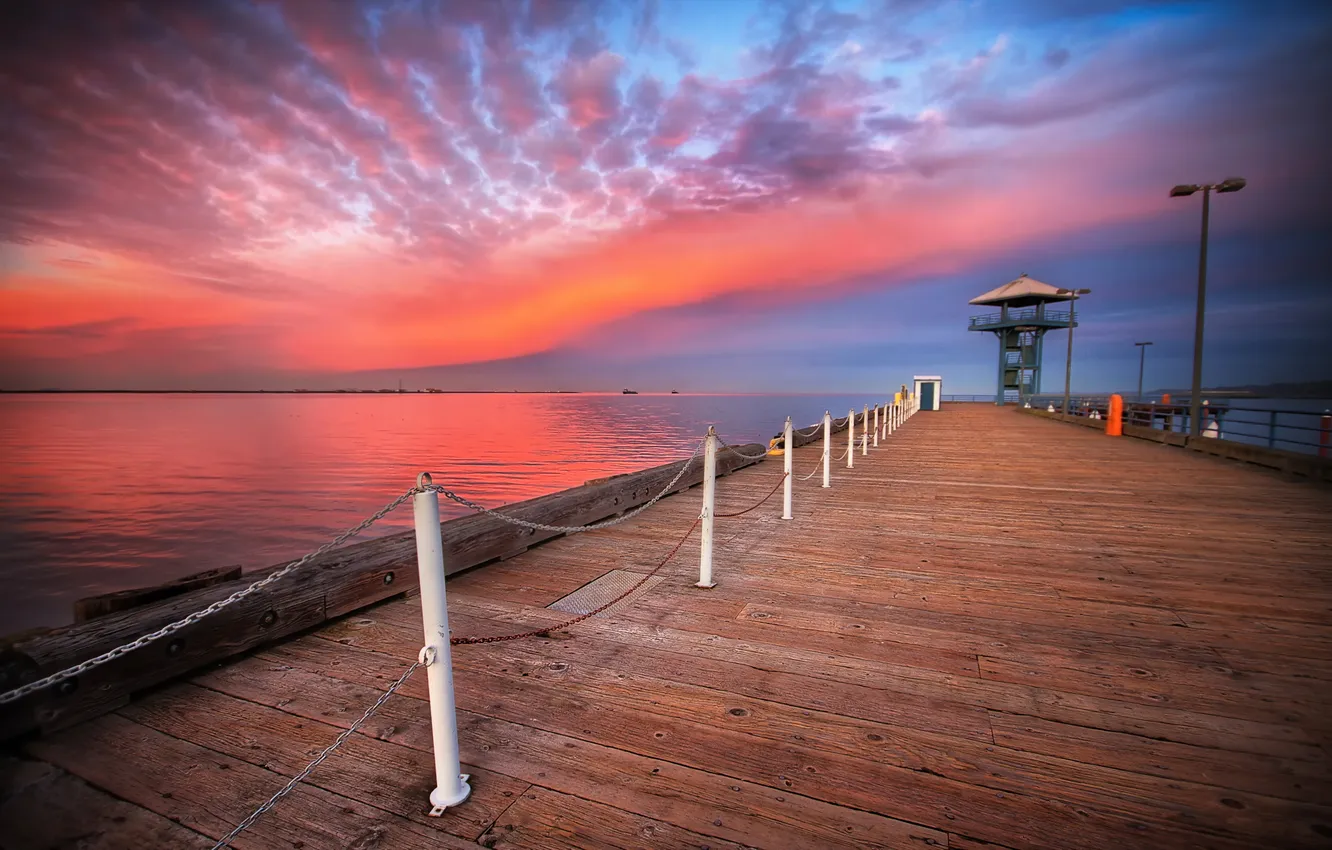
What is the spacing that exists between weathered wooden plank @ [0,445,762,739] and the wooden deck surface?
0.12 meters

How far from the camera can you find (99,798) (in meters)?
2.14

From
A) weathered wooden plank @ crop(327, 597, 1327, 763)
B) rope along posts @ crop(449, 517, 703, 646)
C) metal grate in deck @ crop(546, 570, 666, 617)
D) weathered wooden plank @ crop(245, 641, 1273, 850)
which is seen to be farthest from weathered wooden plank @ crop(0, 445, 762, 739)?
metal grate in deck @ crop(546, 570, 666, 617)

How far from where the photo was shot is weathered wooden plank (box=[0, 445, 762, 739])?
242 cm

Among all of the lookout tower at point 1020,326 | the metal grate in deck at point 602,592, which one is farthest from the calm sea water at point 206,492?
the lookout tower at point 1020,326

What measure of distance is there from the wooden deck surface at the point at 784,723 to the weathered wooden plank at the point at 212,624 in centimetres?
12

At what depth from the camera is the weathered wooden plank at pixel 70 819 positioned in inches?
76.2

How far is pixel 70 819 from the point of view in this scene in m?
2.03

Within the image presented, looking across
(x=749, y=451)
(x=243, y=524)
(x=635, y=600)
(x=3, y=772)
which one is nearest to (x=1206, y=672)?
(x=635, y=600)

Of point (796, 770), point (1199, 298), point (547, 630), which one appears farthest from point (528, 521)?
point (1199, 298)

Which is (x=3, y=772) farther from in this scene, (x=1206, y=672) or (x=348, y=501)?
(x=348, y=501)

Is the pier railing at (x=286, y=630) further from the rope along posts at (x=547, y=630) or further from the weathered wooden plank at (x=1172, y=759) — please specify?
the weathered wooden plank at (x=1172, y=759)

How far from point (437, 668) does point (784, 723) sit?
1.60 m

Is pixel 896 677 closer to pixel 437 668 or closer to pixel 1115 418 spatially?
pixel 437 668

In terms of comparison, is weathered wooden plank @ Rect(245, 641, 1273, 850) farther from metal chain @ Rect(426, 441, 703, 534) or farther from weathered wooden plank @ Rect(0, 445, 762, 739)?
metal chain @ Rect(426, 441, 703, 534)
